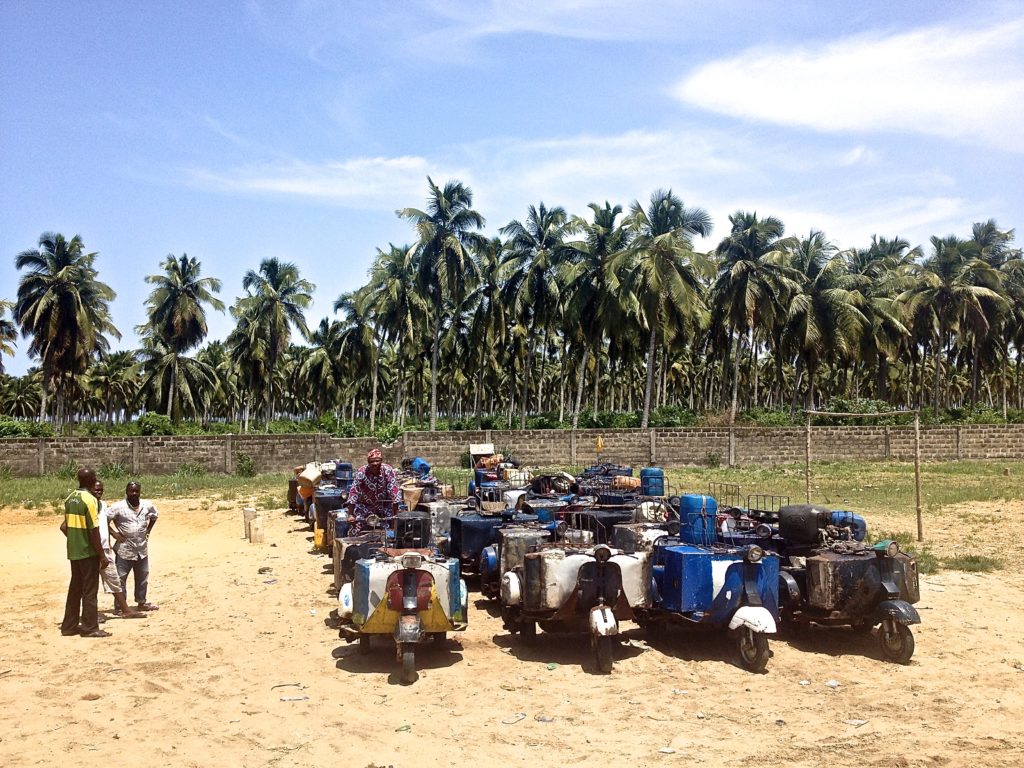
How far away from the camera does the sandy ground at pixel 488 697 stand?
601 cm

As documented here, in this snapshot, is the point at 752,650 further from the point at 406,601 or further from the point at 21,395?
the point at 21,395

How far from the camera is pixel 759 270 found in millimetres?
43188

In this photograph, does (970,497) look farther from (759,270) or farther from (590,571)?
(759,270)

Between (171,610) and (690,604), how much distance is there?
6611mm

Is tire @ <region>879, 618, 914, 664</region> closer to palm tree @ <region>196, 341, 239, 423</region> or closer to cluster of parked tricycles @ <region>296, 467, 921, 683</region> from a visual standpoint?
cluster of parked tricycles @ <region>296, 467, 921, 683</region>

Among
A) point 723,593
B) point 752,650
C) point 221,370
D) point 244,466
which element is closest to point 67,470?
point 244,466

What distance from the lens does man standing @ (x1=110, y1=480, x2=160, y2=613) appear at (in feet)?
33.3

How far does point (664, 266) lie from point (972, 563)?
25.4m

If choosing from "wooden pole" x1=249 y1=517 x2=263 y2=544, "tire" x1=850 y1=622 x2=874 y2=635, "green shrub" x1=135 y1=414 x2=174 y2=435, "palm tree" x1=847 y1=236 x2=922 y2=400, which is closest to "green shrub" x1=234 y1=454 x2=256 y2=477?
"green shrub" x1=135 y1=414 x2=174 y2=435

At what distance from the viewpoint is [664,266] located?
3697 cm

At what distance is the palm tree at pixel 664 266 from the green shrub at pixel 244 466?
17.4 meters

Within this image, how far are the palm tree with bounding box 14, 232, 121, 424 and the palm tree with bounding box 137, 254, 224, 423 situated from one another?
4.38 m

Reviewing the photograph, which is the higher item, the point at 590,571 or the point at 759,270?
the point at 759,270

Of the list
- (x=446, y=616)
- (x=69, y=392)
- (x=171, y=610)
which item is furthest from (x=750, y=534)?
(x=69, y=392)
